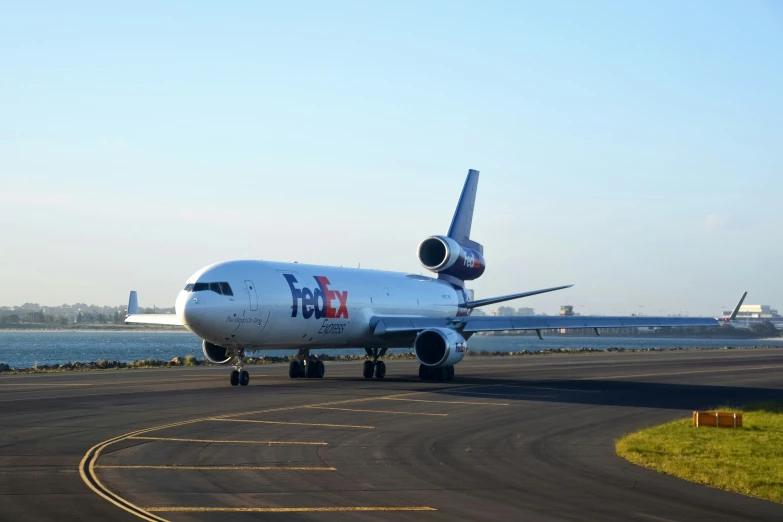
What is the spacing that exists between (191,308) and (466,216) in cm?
2158

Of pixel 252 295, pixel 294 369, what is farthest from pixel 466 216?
pixel 252 295

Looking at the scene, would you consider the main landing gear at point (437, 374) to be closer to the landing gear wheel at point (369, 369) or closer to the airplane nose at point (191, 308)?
the landing gear wheel at point (369, 369)

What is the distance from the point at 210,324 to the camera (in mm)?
31688

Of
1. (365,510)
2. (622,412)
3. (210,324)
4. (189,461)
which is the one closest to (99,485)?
(189,461)

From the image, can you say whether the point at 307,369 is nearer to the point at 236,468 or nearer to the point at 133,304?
the point at 133,304

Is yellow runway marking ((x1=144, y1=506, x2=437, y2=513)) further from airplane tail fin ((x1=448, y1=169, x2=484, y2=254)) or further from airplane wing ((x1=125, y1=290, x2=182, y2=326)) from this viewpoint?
airplane tail fin ((x1=448, y1=169, x2=484, y2=254))

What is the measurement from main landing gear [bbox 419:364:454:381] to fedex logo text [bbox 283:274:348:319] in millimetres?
3976

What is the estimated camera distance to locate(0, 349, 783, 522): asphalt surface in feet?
38.9

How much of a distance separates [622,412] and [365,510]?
50.8 ft

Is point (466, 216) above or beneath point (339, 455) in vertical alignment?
above

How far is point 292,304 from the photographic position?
114ft

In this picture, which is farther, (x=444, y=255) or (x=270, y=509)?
(x=444, y=255)

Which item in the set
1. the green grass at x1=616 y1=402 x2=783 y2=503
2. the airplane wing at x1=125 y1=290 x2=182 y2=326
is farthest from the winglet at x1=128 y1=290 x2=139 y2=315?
the green grass at x1=616 y1=402 x2=783 y2=503

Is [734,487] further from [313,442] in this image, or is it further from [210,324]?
[210,324]
